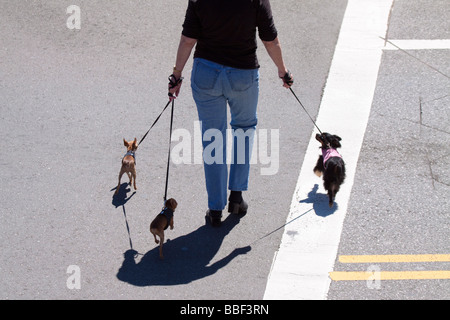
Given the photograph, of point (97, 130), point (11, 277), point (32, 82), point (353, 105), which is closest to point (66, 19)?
point (32, 82)

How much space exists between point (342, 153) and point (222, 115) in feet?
6.19

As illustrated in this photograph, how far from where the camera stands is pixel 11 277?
545cm

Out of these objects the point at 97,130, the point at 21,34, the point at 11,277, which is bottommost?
the point at 11,277

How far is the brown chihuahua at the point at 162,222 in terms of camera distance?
18.1 ft

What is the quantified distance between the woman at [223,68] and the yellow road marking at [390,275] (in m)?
1.27

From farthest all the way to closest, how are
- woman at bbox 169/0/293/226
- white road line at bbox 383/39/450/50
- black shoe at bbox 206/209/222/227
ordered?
white road line at bbox 383/39/450/50, black shoe at bbox 206/209/222/227, woman at bbox 169/0/293/226

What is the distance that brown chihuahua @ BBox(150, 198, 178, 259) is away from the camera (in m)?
5.52

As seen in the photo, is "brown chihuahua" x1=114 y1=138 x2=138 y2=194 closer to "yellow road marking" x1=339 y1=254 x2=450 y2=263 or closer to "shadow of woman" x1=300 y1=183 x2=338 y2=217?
"shadow of woman" x1=300 y1=183 x2=338 y2=217

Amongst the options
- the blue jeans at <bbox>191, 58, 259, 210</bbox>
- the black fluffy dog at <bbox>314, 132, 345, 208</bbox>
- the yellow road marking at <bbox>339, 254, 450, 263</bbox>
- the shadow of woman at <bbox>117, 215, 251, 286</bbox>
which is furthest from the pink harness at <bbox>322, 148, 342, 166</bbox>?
the shadow of woman at <bbox>117, 215, 251, 286</bbox>

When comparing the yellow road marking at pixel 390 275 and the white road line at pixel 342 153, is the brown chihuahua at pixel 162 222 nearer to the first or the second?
the white road line at pixel 342 153

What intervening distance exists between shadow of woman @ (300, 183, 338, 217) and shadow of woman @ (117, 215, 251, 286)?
87 centimetres

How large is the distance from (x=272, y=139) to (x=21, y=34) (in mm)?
4162
